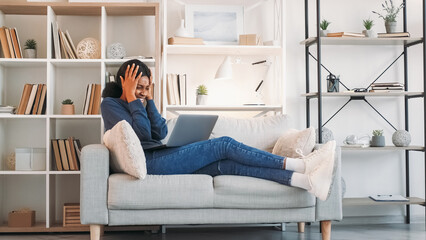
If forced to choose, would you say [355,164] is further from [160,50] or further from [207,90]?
[160,50]

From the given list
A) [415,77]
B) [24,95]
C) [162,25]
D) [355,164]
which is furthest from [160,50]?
A: [415,77]

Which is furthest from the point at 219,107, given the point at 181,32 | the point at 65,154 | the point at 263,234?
the point at 65,154

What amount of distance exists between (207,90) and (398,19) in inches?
69.7

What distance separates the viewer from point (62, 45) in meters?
4.29

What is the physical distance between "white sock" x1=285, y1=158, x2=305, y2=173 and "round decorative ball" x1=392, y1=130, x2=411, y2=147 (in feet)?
4.90

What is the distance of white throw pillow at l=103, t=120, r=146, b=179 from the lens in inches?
124

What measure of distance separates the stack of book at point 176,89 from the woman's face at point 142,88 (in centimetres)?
60

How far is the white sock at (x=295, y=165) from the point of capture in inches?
126

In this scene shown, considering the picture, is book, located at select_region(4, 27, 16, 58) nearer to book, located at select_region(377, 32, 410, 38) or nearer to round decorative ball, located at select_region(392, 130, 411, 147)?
book, located at select_region(377, 32, 410, 38)

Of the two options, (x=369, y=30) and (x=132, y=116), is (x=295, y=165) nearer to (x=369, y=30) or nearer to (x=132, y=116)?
(x=132, y=116)

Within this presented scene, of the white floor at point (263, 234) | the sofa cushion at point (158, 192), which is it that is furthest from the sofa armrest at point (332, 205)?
the sofa cushion at point (158, 192)

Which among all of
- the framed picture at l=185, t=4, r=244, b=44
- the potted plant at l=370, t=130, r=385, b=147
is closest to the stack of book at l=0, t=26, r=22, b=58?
the framed picture at l=185, t=4, r=244, b=44

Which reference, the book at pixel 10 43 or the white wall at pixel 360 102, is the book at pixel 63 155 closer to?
the book at pixel 10 43

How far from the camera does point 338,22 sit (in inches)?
188
